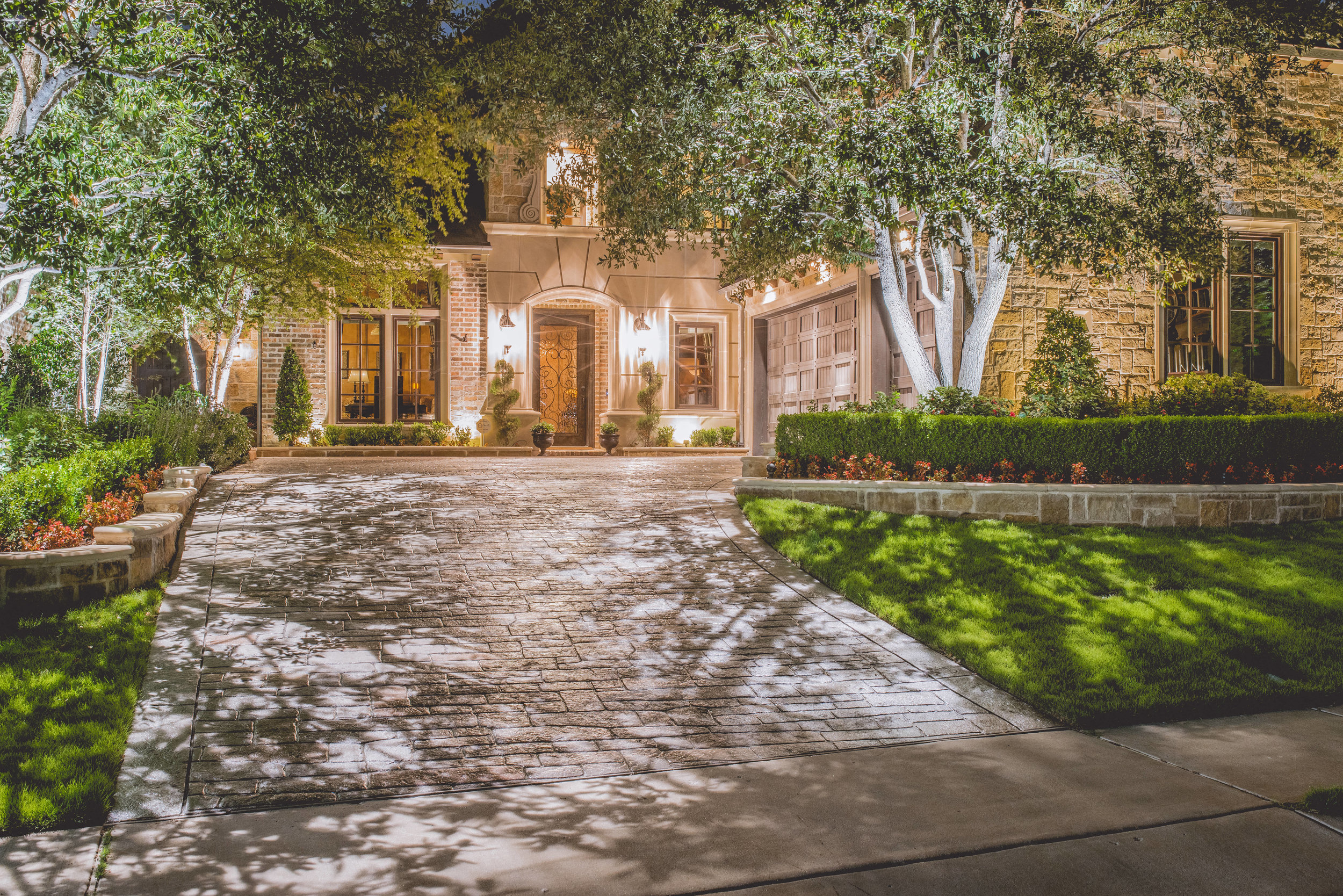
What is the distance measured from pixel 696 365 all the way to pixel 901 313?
426 inches

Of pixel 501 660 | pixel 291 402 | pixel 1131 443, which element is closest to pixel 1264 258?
pixel 1131 443

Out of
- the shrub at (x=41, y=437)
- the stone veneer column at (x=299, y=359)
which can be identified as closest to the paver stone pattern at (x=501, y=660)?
the shrub at (x=41, y=437)

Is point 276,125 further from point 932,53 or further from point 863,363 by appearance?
point 863,363

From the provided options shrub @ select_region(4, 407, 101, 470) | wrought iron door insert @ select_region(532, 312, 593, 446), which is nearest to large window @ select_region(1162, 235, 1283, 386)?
wrought iron door insert @ select_region(532, 312, 593, 446)

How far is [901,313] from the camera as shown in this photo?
10.8 metres

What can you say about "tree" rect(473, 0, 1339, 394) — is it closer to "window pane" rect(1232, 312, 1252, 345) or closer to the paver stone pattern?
"window pane" rect(1232, 312, 1252, 345)

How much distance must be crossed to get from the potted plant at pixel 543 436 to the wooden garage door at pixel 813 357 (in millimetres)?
4773

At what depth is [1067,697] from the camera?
500cm

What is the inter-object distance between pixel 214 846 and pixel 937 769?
306 centimetres

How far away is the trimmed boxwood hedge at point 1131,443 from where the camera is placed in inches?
359

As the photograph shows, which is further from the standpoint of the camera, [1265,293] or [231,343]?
[231,343]

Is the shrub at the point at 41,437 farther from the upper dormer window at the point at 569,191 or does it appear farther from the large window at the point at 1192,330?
the large window at the point at 1192,330

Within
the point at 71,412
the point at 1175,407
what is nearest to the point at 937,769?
the point at 1175,407

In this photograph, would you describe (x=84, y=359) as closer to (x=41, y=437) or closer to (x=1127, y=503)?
(x=41, y=437)
